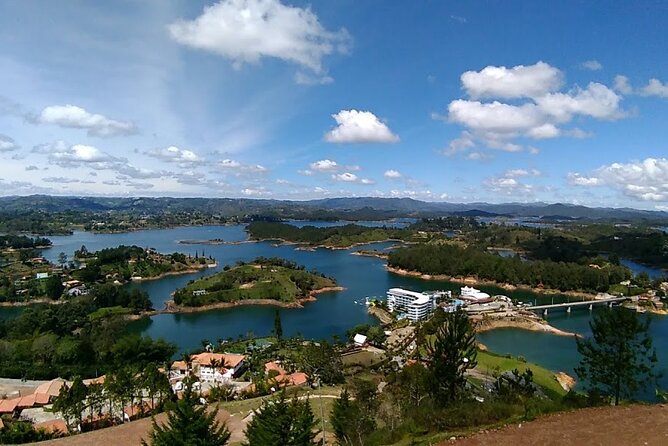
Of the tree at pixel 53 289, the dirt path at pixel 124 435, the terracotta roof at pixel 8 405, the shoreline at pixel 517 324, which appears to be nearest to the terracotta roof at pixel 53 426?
the dirt path at pixel 124 435

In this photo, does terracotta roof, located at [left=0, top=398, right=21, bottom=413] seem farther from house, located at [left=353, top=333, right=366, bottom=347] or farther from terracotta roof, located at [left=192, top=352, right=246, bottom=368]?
house, located at [left=353, top=333, right=366, bottom=347]

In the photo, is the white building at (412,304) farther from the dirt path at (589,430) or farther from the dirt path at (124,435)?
the dirt path at (589,430)

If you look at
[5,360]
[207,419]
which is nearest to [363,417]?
[207,419]

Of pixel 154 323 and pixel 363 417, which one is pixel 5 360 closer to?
pixel 154 323

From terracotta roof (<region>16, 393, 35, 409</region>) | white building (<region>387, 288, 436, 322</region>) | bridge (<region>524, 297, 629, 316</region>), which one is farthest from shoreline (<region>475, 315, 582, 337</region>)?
terracotta roof (<region>16, 393, 35, 409</region>)

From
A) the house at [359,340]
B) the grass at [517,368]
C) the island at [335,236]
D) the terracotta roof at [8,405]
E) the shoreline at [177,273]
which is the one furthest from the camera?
the island at [335,236]

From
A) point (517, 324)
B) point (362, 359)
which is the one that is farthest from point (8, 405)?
point (517, 324)
